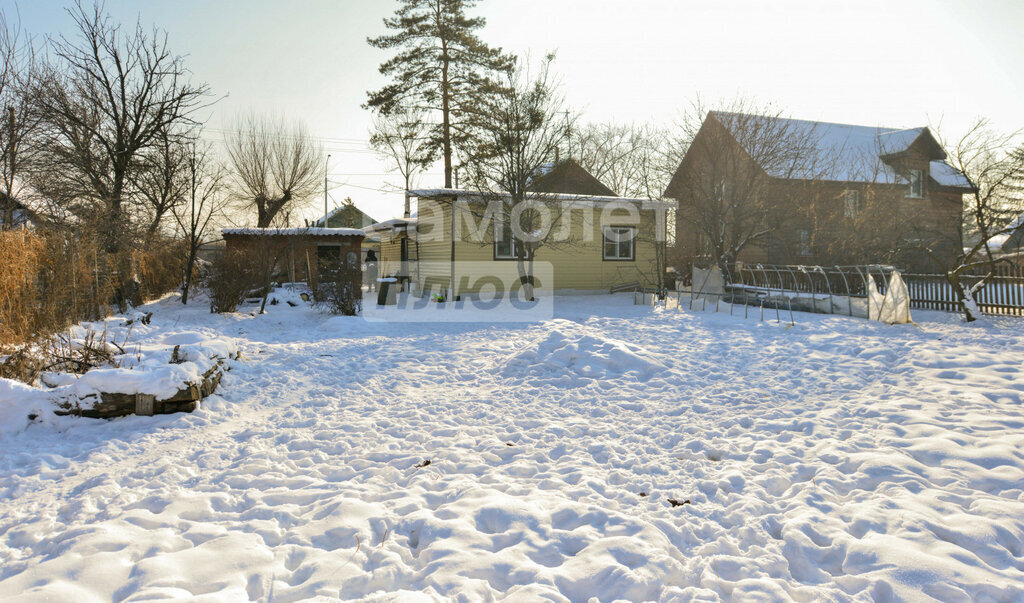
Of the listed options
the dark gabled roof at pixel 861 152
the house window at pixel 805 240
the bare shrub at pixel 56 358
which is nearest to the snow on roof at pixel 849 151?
the dark gabled roof at pixel 861 152

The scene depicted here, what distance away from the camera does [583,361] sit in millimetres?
6949

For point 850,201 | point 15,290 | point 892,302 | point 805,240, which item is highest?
point 850,201

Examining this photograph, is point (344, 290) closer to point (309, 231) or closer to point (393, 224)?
point (393, 224)

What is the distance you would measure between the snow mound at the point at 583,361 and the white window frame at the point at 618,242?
11615mm

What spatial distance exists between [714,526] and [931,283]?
15163 mm

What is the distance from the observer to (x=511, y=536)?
9.31ft

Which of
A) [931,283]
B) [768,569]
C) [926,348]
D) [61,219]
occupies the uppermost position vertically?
[61,219]

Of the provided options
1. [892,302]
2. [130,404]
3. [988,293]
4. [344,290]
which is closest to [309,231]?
[344,290]

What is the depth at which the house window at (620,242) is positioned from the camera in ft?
62.0

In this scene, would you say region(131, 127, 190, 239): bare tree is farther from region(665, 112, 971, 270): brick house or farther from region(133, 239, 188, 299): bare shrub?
region(665, 112, 971, 270): brick house

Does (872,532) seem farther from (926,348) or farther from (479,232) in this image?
(479,232)

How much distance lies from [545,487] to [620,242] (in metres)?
16.3

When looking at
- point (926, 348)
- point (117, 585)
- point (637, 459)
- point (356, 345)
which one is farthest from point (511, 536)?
point (926, 348)

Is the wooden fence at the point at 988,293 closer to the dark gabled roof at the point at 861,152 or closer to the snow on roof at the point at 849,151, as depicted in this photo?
the snow on roof at the point at 849,151
